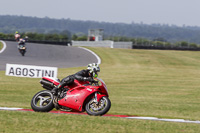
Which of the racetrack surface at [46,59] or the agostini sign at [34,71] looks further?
the racetrack surface at [46,59]

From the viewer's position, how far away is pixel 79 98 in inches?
380

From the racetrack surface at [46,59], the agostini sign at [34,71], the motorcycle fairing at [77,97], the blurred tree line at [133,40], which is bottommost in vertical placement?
the racetrack surface at [46,59]

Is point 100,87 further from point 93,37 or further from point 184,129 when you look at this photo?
point 93,37

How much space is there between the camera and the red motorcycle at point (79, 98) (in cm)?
949

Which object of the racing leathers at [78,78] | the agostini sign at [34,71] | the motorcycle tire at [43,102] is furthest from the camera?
the agostini sign at [34,71]

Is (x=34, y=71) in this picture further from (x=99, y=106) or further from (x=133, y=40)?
(x=133, y=40)

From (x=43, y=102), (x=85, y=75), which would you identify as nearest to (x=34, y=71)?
(x=43, y=102)

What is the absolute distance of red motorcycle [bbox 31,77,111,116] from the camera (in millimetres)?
9492

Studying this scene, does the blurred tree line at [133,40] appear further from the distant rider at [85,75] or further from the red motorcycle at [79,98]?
the distant rider at [85,75]

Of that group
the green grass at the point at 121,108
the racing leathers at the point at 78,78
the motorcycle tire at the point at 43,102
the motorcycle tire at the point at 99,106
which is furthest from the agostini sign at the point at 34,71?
the motorcycle tire at the point at 99,106

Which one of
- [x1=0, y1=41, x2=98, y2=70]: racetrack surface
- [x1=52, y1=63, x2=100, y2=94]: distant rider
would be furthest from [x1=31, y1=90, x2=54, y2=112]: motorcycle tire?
[x1=0, y1=41, x2=98, y2=70]: racetrack surface

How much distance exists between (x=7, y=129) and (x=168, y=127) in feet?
11.8

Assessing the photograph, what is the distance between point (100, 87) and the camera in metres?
9.51

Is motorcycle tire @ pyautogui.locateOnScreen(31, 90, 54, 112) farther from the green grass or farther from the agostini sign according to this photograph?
the agostini sign
